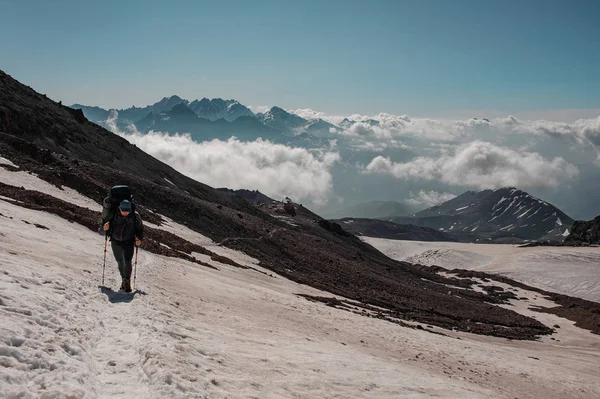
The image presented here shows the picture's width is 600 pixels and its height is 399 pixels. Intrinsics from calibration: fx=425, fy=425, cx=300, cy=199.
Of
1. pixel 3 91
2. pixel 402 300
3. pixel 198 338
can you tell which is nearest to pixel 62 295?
pixel 198 338

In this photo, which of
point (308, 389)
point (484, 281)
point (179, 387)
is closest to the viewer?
point (179, 387)

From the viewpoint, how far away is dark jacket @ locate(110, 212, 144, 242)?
15.5 metres

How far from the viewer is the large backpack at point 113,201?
15.3m

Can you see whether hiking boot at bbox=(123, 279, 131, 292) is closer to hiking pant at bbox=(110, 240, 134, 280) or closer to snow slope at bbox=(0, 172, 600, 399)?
hiking pant at bbox=(110, 240, 134, 280)

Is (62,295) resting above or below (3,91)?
below

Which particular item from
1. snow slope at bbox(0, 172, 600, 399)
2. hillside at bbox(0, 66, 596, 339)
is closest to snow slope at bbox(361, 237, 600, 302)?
hillside at bbox(0, 66, 596, 339)

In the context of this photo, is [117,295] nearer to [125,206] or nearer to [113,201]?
[125,206]

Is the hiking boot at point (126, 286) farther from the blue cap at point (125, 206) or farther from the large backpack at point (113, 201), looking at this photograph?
the blue cap at point (125, 206)

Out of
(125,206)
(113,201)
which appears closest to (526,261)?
(125,206)

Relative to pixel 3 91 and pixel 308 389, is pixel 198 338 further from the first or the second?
pixel 3 91

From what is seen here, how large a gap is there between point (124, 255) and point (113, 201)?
6.58 ft

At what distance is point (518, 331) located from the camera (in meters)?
44.7

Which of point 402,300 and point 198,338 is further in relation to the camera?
point 402,300

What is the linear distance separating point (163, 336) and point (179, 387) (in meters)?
2.97
